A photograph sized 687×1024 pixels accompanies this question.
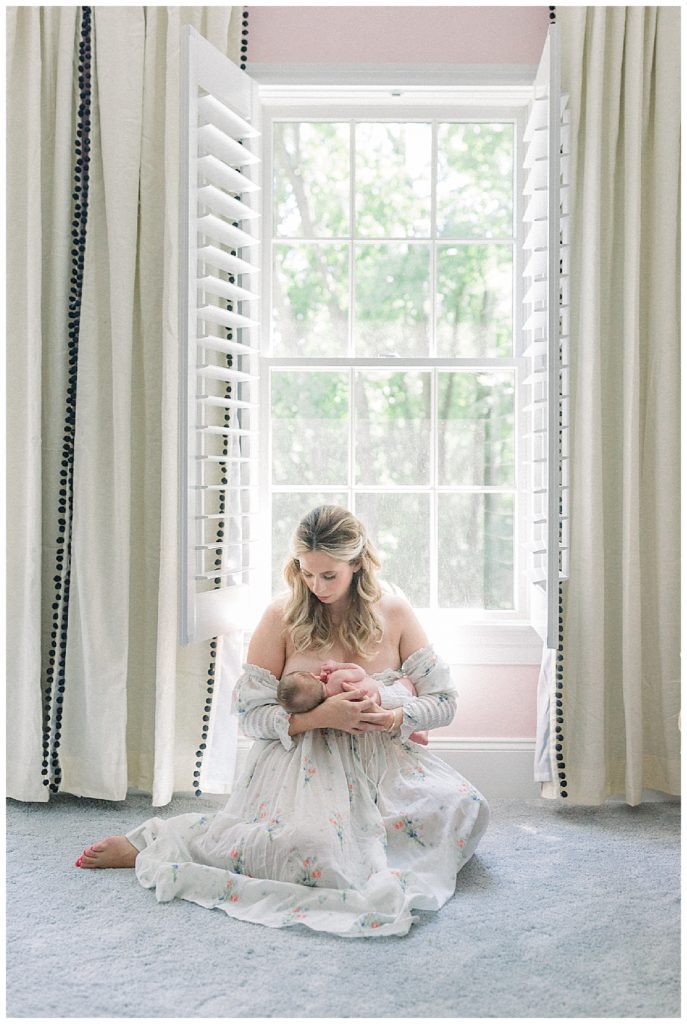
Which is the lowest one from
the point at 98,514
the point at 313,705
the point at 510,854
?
the point at 510,854

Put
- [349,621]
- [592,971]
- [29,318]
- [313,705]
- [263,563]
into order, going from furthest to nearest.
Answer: [263,563] → [29,318] → [349,621] → [313,705] → [592,971]

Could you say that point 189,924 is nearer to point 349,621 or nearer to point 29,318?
Result: point 349,621

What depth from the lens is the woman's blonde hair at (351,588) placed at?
8.62 ft

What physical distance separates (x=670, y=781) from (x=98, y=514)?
6.60ft

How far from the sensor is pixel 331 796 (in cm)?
245

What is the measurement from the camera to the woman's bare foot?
2537 millimetres

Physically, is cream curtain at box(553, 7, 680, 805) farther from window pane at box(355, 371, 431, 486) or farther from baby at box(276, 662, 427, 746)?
baby at box(276, 662, 427, 746)

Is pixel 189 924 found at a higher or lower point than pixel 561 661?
lower

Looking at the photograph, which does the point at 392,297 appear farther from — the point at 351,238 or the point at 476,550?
the point at 476,550

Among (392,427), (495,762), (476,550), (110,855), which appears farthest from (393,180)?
(110,855)

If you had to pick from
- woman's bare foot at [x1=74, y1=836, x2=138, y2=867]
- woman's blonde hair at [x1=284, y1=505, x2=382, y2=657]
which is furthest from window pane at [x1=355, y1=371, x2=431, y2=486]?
woman's bare foot at [x1=74, y1=836, x2=138, y2=867]

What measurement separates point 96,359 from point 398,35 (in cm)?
144

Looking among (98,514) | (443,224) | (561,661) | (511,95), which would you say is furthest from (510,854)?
(511,95)

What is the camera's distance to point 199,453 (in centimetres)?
274
